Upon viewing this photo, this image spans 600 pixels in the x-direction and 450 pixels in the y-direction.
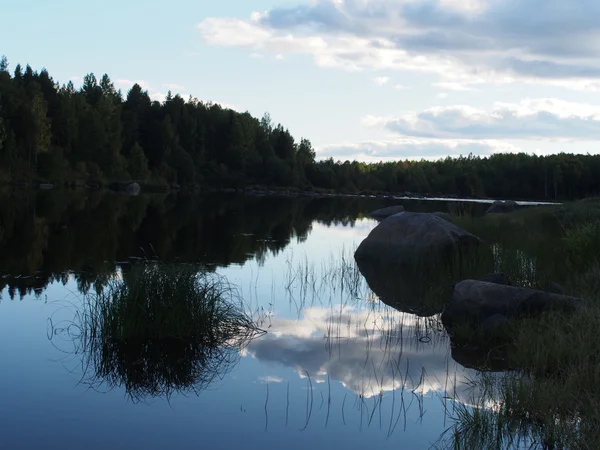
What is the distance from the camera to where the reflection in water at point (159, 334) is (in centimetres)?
744

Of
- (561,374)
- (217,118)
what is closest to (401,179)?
(217,118)

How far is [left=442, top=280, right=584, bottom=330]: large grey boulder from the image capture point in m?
9.20

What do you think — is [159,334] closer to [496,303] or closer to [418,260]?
[496,303]

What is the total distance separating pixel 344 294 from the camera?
13.5 metres

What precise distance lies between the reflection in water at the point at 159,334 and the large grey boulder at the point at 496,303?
329 cm

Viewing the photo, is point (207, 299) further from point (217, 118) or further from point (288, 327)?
point (217, 118)

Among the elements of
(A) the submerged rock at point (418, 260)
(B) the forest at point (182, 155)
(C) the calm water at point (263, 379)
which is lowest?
(C) the calm water at point (263, 379)

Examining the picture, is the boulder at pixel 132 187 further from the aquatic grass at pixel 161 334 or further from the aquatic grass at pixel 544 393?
the aquatic grass at pixel 544 393

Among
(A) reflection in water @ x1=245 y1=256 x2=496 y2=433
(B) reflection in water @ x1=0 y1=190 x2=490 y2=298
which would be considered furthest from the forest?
(A) reflection in water @ x1=245 y1=256 x2=496 y2=433

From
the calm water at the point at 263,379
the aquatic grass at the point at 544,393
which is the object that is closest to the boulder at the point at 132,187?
the calm water at the point at 263,379

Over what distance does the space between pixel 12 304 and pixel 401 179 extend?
386 ft

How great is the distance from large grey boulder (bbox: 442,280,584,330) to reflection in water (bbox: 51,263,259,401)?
129 inches

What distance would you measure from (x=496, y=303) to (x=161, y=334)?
498 centimetres

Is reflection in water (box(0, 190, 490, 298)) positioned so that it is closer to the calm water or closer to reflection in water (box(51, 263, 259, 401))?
the calm water
